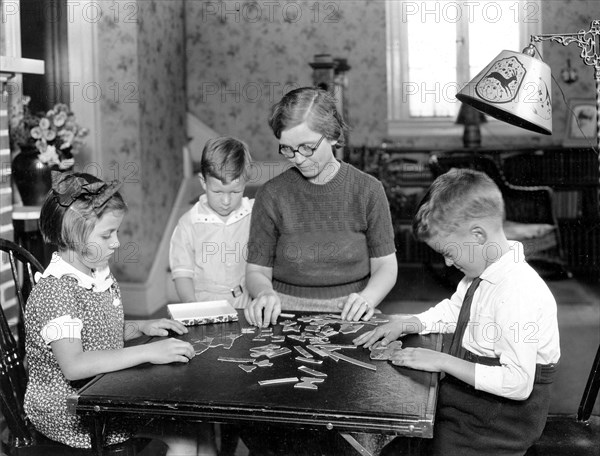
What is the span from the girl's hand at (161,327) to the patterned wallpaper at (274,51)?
5250 mm

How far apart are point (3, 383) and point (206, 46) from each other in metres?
5.65

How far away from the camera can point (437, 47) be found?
7.64m

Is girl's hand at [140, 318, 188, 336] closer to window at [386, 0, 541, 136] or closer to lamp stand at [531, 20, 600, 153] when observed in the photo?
lamp stand at [531, 20, 600, 153]

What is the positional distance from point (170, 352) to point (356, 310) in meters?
0.65

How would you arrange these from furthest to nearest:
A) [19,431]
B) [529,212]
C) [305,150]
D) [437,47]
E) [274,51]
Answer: [437,47] < [274,51] < [529,212] < [305,150] < [19,431]

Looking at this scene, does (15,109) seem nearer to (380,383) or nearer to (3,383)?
(3,383)

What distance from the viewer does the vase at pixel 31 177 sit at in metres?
3.93

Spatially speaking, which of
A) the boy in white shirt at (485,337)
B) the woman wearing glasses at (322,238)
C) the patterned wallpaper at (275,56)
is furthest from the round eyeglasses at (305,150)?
the patterned wallpaper at (275,56)

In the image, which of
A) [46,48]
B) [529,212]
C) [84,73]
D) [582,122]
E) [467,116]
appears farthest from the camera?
[582,122]

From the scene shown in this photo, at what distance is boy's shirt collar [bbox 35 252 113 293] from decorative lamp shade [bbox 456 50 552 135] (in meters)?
1.15

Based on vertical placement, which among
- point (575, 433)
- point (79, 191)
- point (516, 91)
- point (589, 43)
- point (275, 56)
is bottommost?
point (575, 433)

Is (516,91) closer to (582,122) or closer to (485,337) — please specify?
(485,337)

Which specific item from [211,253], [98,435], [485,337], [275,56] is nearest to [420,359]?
[485,337]

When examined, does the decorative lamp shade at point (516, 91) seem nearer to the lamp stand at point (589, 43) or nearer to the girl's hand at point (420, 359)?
the lamp stand at point (589, 43)
